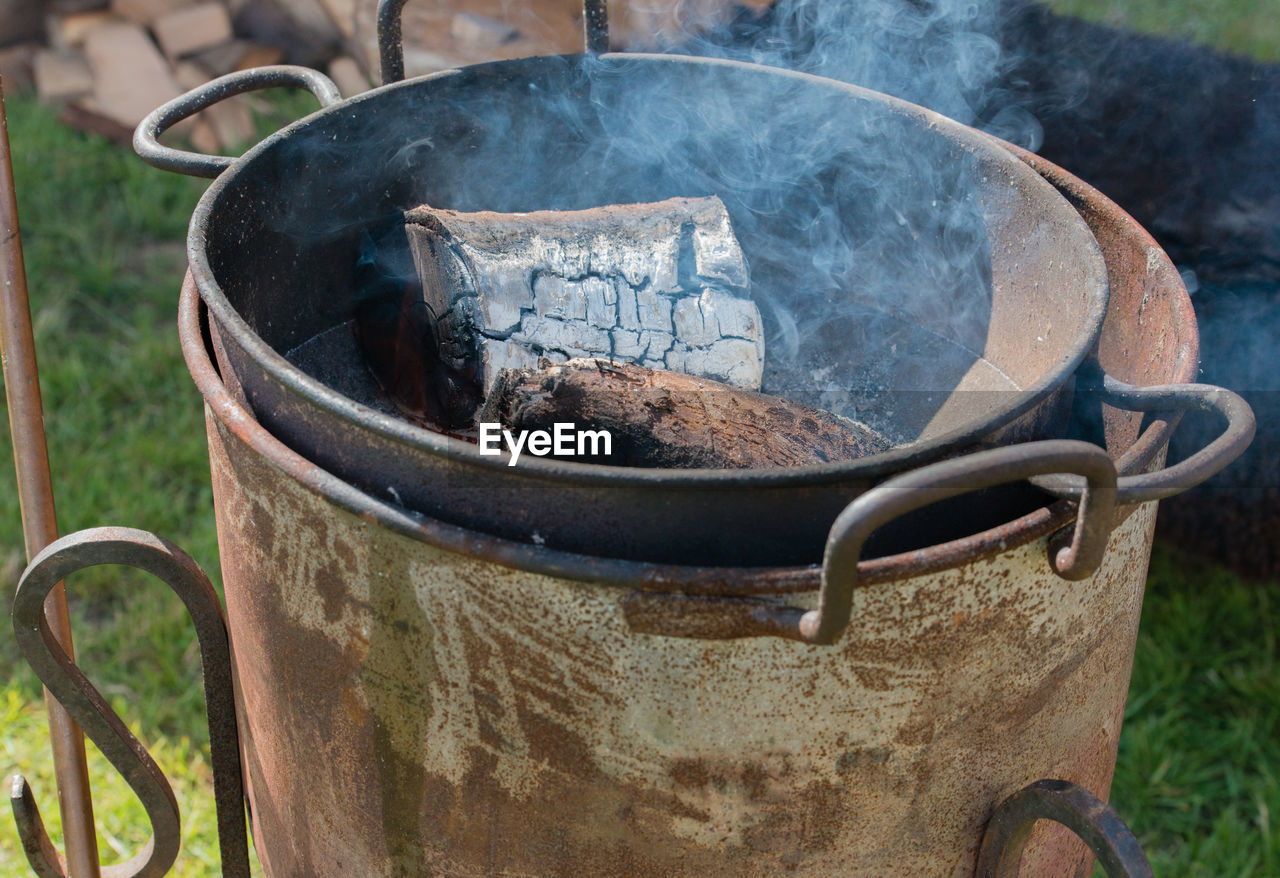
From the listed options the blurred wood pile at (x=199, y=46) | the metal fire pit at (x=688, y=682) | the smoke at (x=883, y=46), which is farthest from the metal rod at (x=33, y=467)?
the blurred wood pile at (x=199, y=46)

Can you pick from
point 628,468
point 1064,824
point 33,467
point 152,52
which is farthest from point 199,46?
point 1064,824

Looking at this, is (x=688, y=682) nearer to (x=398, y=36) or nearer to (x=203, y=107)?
(x=203, y=107)

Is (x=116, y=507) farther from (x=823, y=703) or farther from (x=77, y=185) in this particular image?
(x=823, y=703)

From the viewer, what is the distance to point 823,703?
1.12 meters

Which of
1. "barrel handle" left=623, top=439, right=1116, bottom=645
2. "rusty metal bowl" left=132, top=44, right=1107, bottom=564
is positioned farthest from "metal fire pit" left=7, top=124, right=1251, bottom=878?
"rusty metal bowl" left=132, top=44, right=1107, bottom=564

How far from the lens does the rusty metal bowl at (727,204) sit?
1522 mm

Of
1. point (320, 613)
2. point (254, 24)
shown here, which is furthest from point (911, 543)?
point (254, 24)

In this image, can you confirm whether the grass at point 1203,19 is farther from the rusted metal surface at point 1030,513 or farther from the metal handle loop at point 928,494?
the metal handle loop at point 928,494

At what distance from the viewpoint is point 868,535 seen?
992 mm

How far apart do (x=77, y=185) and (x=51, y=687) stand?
9.43ft

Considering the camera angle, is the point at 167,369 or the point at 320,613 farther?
the point at 167,369

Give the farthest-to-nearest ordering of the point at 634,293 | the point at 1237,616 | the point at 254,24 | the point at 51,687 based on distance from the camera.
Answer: the point at 254,24, the point at 1237,616, the point at 634,293, the point at 51,687

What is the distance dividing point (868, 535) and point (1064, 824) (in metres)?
0.47

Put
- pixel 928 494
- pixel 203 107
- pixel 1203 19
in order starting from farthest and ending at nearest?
1. pixel 1203 19
2. pixel 203 107
3. pixel 928 494
